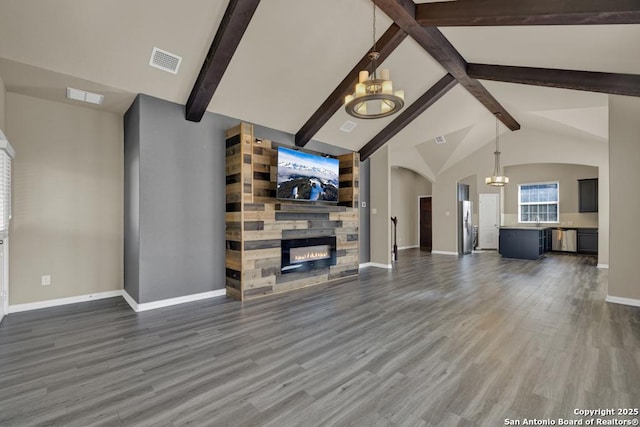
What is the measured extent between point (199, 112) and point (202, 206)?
1326mm

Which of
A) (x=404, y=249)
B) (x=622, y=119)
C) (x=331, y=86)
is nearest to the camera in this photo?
(x=622, y=119)

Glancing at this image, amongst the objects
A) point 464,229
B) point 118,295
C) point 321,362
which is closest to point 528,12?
point 321,362

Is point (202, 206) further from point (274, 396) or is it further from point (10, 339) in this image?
point (274, 396)

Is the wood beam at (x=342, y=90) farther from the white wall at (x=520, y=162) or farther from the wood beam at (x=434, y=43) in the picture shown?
the white wall at (x=520, y=162)

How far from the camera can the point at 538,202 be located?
1034 cm

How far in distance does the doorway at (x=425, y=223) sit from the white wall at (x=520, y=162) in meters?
1.02

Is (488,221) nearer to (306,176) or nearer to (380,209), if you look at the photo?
(380,209)

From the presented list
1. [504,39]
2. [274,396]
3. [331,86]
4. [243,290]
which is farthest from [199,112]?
[504,39]

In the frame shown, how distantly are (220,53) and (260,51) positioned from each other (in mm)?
559

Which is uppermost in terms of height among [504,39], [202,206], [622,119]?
[504,39]

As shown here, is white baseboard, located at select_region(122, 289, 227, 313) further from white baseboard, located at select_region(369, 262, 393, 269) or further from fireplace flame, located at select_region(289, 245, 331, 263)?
white baseboard, located at select_region(369, 262, 393, 269)

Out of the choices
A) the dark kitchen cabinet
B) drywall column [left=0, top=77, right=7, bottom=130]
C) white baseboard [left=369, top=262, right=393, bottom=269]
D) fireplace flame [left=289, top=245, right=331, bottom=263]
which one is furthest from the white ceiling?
the dark kitchen cabinet

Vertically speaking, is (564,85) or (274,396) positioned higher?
(564,85)

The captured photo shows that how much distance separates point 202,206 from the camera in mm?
4441
